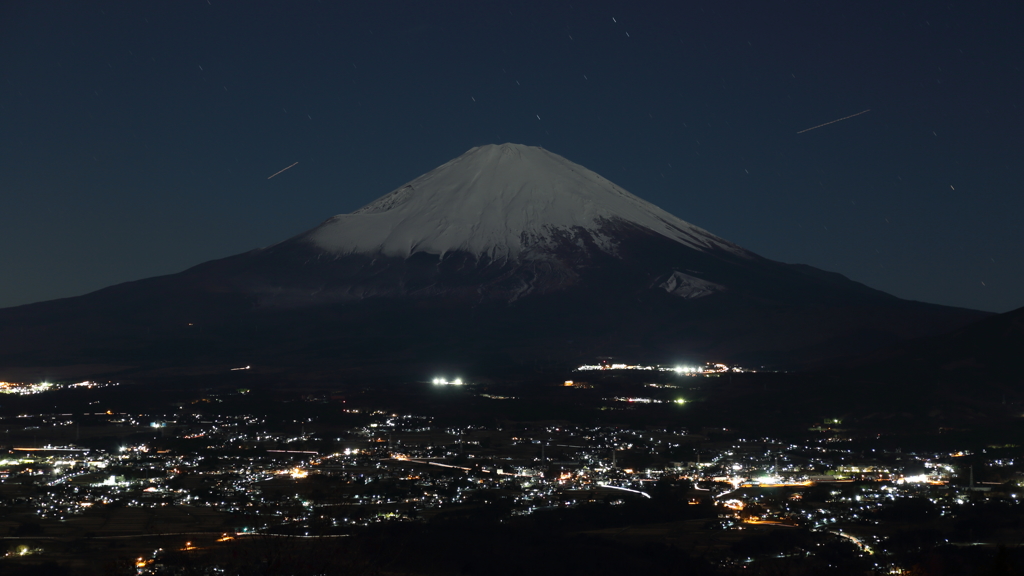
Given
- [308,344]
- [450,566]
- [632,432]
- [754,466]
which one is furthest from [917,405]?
[308,344]

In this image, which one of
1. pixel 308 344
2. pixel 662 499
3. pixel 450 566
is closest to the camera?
pixel 450 566

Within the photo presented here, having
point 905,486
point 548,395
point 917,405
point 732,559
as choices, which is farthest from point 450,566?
point 548,395

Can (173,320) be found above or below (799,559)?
above

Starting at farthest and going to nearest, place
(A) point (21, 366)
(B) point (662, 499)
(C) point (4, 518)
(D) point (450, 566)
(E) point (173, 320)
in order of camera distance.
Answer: (E) point (173, 320) → (A) point (21, 366) → (B) point (662, 499) → (C) point (4, 518) → (D) point (450, 566)

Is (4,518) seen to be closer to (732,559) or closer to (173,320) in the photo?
(732,559)

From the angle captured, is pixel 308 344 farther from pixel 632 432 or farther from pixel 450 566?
pixel 450 566

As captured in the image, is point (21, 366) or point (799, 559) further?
point (21, 366)
